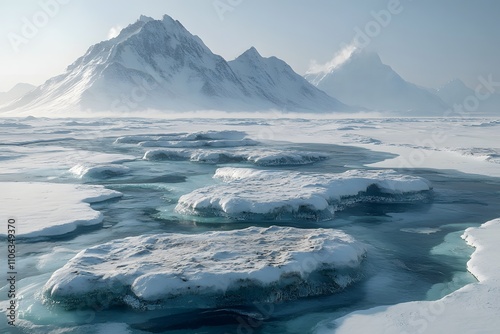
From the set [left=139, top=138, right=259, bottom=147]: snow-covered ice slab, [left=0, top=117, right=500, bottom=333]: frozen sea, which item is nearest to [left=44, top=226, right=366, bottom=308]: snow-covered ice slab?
[left=0, top=117, right=500, bottom=333]: frozen sea

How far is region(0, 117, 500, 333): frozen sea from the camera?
9.61m

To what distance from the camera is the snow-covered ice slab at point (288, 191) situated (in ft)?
55.2

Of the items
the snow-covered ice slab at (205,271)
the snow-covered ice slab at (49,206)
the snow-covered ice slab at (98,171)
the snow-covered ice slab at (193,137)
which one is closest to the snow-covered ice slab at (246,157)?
the snow-covered ice slab at (98,171)

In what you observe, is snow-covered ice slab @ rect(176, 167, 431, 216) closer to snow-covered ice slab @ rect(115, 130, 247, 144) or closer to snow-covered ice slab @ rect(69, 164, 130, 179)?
snow-covered ice slab @ rect(69, 164, 130, 179)

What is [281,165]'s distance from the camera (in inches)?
1256

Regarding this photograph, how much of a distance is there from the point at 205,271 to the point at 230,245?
7.25ft

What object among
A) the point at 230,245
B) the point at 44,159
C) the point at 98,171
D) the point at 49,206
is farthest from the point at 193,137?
the point at 230,245

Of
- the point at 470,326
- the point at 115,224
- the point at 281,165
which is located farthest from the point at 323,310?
the point at 281,165

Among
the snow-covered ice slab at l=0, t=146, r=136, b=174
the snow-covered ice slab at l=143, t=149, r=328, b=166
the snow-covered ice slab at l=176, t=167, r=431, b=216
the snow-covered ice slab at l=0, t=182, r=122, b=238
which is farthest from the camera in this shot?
the snow-covered ice slab at l=143, t=149, r=328, b=166

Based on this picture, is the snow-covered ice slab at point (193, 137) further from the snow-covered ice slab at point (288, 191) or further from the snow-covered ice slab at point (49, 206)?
the snow-covered ice slab at point (288, 191)

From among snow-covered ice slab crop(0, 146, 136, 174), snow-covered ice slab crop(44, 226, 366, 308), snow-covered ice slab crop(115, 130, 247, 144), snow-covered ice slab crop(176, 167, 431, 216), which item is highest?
snow-covered ice slab crop(115, 130, 247, 144)

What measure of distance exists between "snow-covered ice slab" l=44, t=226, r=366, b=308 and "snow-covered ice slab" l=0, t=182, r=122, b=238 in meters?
3.80

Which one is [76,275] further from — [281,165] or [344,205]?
[281,165]

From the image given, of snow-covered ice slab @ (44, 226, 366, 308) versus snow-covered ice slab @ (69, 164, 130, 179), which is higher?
snow-covered ice slab @ (69, 164, 130, 179)
